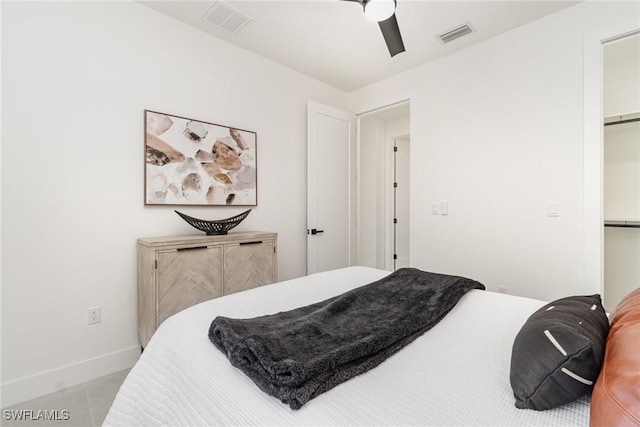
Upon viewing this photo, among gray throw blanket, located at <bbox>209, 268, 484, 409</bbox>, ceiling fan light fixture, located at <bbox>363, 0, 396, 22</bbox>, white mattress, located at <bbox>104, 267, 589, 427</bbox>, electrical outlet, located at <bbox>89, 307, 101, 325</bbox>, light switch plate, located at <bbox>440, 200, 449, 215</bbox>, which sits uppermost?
ceiling fan light fixture, located at <bbox>363, 0, 396, 22</bbox>

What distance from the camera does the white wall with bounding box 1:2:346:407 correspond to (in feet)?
6.00

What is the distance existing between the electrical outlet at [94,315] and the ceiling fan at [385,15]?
2610 mm

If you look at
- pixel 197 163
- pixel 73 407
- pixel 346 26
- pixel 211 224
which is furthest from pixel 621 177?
pixel 73 407

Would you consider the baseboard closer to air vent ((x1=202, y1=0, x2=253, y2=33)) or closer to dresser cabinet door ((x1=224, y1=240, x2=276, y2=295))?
dresser cabinet door ((x1=224, y1=240, x2=276, y2=295))

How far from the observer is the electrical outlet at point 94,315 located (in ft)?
6.86

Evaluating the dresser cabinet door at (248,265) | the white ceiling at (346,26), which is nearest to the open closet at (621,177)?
the white ceiling at (346,26)

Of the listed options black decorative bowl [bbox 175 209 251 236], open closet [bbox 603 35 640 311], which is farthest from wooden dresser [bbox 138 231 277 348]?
open closet [bbox 603 35 640 311]

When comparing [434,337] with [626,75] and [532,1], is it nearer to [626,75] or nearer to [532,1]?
[532,1]

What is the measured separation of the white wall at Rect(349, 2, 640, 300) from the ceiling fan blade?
1332 millimetres

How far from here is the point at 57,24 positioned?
6.40 ft

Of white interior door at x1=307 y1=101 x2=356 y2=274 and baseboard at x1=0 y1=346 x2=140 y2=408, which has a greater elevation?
white interior door at x1=307 y1=101 x2=356 y2=274

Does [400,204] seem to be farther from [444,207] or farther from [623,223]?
[623,223]

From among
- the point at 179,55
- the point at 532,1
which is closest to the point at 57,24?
the point at 179,55

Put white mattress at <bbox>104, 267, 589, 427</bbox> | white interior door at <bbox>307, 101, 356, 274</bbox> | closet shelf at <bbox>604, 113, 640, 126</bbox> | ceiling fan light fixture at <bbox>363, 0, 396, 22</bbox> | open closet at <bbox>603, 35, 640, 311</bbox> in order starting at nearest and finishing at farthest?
white mattress at <bbox>104, 267, 589, 427</bbox> → ceiling fan light fixture at <bbox>363, 0, 396, 22</bbox> → closet shelf at <bbox>604, 113, 640, 126</bbox> → open closet at <bbox>603, 35, 640, 311</bbox> → white interior door at <bbox>307, 101, 356, 274</bbox>
